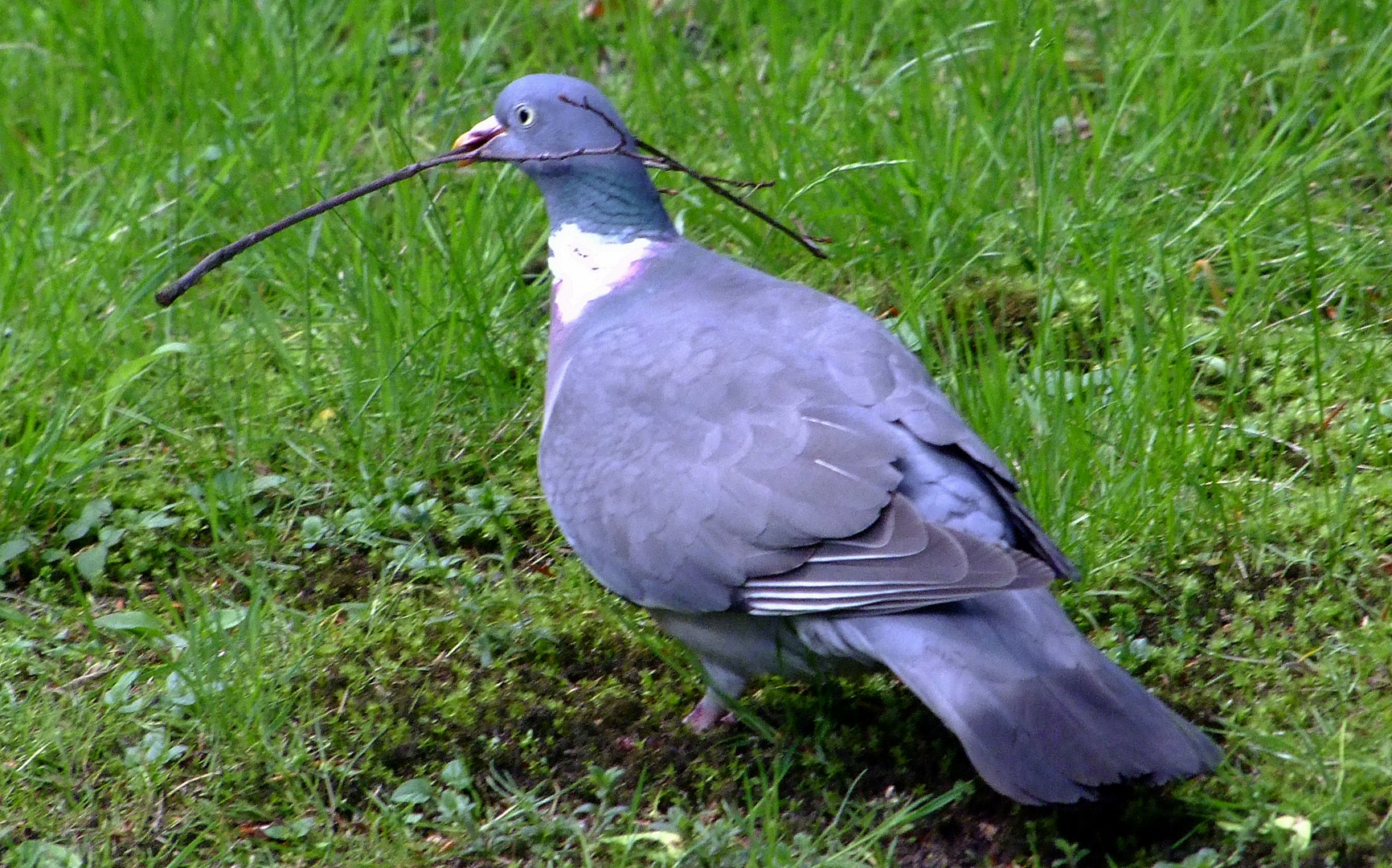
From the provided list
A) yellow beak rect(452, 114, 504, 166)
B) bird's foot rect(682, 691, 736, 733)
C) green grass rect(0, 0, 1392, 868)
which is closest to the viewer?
green grass rect(0, 0, 1392, 868)

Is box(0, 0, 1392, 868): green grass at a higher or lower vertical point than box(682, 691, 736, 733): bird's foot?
higher

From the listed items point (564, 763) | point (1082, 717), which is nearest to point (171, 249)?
point (564, 763)

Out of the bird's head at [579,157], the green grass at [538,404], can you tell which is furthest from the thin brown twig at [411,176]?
the green grass at [538,404]

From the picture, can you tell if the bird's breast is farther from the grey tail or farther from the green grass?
the grey tail

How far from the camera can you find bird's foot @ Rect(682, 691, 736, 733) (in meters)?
2.83

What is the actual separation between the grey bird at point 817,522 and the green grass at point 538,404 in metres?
0.27

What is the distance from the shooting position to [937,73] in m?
4.60

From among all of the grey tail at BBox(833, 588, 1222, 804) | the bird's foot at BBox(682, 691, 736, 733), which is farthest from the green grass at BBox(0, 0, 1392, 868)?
the grey tail at BBox(833, 588, 1222, 804)

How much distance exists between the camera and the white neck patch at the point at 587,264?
10.4ft

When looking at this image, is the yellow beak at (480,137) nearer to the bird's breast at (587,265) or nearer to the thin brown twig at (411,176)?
the thin brown twig at (411,176)

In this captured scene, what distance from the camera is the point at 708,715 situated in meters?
2.84

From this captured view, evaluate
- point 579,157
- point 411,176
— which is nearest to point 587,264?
point 579,157

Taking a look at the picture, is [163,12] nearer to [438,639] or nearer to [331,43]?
[331,43]

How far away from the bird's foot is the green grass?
4 centimetres
